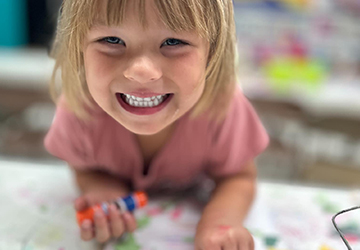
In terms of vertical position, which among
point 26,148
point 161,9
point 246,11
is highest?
point 161,9

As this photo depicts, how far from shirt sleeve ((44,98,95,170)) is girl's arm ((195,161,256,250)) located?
0.62ft

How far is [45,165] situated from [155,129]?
313 millimetres

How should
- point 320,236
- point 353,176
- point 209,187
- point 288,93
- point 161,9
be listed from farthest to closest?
1. point 288,93
2. point 353,176
3. point 209,187
4. point 320,236
5. point 161,9

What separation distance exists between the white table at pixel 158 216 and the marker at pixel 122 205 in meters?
0.01

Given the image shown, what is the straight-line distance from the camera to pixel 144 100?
42 cm

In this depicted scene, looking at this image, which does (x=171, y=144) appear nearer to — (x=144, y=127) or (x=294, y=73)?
(x=144, y=127)

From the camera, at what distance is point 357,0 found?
3.76 feet

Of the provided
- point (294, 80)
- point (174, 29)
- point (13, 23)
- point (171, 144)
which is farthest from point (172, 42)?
point (13, 23)

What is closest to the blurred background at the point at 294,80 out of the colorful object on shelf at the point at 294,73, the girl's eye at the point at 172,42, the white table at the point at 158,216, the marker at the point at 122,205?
the colorful object on shelf at the point at 294,73

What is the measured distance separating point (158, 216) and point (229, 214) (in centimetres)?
10

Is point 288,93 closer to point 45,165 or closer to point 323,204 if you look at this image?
point 323,204

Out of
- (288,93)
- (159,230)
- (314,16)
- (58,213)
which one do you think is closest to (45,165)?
(58,213)

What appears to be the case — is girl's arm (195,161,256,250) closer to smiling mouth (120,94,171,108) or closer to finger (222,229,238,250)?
finger (222,229,238,250)

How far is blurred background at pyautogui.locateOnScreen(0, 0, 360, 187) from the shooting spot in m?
1.12
